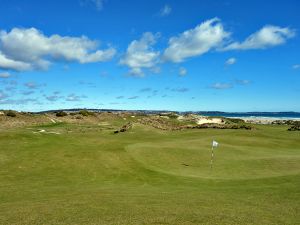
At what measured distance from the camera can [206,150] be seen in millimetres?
36781

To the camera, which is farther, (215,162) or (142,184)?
(215,162)

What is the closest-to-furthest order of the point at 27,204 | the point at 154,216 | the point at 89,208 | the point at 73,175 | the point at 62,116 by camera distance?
the point at 154,216, the point at 89,208, the point at 27,204, the point at 73,175, the point at 62,116

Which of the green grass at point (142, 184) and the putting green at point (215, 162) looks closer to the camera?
the green grass at point (142, 184)

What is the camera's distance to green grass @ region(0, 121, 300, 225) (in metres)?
13.1

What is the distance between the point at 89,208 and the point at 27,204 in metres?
2.98

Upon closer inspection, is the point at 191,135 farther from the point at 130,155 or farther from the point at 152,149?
the point at 130,155

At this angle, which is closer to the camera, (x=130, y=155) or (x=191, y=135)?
(x=130, y=155)

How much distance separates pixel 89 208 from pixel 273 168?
60.2 ft

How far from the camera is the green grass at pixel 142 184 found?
43.1 feet

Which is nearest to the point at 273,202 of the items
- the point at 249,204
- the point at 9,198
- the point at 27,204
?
the point at 249,204

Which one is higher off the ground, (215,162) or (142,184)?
(215,162)

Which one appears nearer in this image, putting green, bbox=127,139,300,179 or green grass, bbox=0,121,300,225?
green grass, bbox=0,121,300,225

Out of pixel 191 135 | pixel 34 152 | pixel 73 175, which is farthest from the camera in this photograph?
pixel 191 135

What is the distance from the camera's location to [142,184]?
23.8m
